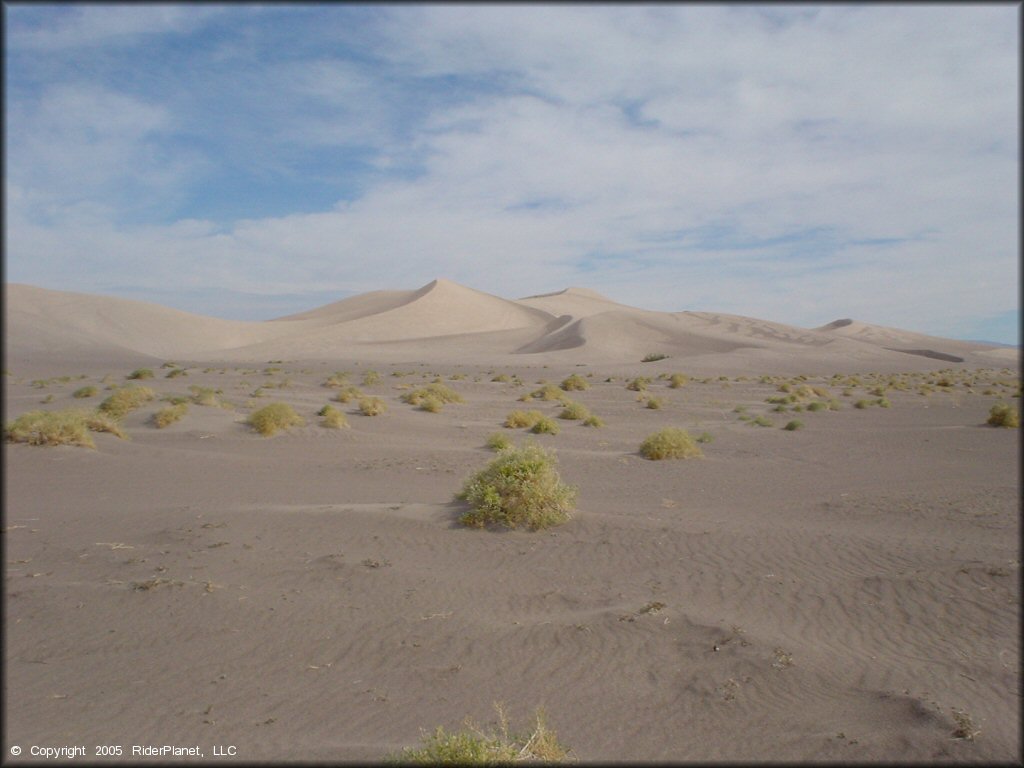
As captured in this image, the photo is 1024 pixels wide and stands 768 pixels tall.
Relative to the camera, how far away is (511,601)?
784cm

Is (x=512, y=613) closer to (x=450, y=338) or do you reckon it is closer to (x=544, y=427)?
(x=544, y=427)

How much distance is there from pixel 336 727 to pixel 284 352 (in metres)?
89.4

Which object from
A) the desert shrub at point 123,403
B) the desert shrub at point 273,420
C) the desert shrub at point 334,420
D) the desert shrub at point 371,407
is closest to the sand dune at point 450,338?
the desert shrub at point 371,407

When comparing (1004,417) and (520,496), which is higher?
(1004,417)

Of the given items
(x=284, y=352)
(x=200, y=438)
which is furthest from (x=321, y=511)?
(x=284, y=352)

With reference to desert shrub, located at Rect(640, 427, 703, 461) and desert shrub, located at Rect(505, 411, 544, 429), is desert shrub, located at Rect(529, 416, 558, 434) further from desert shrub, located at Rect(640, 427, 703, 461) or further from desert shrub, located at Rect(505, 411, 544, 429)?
desert shrub, located at Rect(640, 427, 703, 461)

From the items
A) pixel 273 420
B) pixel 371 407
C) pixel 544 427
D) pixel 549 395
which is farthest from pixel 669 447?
pixel 549 395

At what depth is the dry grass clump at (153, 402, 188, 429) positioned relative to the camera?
20.6 m

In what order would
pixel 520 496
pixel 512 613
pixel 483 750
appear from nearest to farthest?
1. pixel 483 750
2. pixel 512 613
3. pixel 520 496

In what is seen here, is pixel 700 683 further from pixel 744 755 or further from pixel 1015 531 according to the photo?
pixel 1015 531

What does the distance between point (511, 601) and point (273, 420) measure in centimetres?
1467

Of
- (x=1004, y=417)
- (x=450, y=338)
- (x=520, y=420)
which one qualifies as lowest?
(x=520, y=420)

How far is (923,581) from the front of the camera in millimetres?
8133

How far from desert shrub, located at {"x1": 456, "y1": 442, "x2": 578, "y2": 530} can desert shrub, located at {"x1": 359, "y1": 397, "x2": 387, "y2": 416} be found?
14885mm
